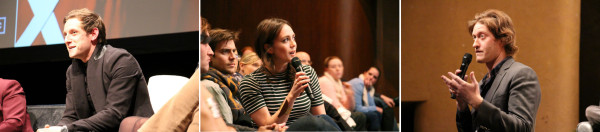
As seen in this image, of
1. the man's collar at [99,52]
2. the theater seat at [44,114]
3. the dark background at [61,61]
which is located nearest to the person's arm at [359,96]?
the dark background at [61,61]

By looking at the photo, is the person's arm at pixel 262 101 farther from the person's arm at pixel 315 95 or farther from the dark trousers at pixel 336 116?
the dark trousers at pixel 336 116

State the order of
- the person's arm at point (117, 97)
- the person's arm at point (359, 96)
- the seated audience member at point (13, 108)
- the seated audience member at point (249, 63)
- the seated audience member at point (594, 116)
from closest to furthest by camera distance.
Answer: the seated audience member at point (594, 116) → the person's arm at point (359, 96) → the seated audience member at point (249, 63) → the person's arm at point (117, 97) → the seated audience member at point (13, 108)

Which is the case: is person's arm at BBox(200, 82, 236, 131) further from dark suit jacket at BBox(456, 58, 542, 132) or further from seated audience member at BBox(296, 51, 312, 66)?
dark suit jacket at BBox(456, 58, 542, 132)

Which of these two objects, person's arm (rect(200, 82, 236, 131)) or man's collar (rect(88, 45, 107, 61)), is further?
man's collar (rect(88, 45, 107, 61))

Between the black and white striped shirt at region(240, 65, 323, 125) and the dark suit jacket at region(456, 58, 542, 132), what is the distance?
818 millimetres

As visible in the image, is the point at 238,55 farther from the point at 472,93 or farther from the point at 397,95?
the point at 472,93

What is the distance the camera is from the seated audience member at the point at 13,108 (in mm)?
4000

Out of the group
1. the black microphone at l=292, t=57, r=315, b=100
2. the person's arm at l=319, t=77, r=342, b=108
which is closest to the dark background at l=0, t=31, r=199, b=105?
the black microphone at l=292, t=57, r=315, b=100

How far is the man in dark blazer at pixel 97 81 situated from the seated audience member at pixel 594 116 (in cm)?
248

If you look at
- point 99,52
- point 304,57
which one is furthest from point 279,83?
point 99,52

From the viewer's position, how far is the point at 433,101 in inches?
121

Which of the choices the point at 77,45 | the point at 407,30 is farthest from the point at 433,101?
the point at 77,45

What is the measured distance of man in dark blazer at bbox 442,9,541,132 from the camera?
9.20 feet

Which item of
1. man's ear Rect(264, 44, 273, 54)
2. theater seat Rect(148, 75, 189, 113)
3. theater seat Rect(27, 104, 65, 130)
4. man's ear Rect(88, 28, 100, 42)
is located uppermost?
man's ear Rect(88, 28, 100, 42)
